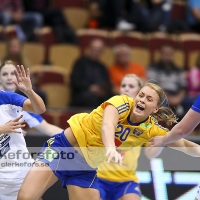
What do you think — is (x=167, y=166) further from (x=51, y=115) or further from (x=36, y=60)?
(x=36, y=60)

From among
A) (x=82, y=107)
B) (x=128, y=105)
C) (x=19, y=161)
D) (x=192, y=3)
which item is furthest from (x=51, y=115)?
(x=192, y=3)

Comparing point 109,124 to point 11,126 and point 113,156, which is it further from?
point 11,126

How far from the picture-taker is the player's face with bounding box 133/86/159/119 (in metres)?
5.19

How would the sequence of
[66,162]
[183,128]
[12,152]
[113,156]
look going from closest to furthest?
1. [113,156]
2. [183,128]
3. [66,162]
4. [12,152]

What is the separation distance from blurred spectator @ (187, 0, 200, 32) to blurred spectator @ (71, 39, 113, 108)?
2727 mm

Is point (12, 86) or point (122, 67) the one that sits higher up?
point (12, 86)

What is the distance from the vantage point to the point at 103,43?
10.7 meters

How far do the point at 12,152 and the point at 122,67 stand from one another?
4.64 metres

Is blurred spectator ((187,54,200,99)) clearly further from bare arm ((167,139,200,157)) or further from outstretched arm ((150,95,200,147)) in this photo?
outstretched arm ((150,95,200,147))

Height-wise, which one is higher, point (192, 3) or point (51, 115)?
point (192, 3)

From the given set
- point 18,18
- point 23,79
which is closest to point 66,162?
point 23,79

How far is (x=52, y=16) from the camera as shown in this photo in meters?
11.1

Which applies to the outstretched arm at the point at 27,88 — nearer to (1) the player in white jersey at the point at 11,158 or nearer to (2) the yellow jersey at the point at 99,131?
(1) the player in white jersey at the point at 11,158

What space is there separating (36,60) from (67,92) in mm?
1161
